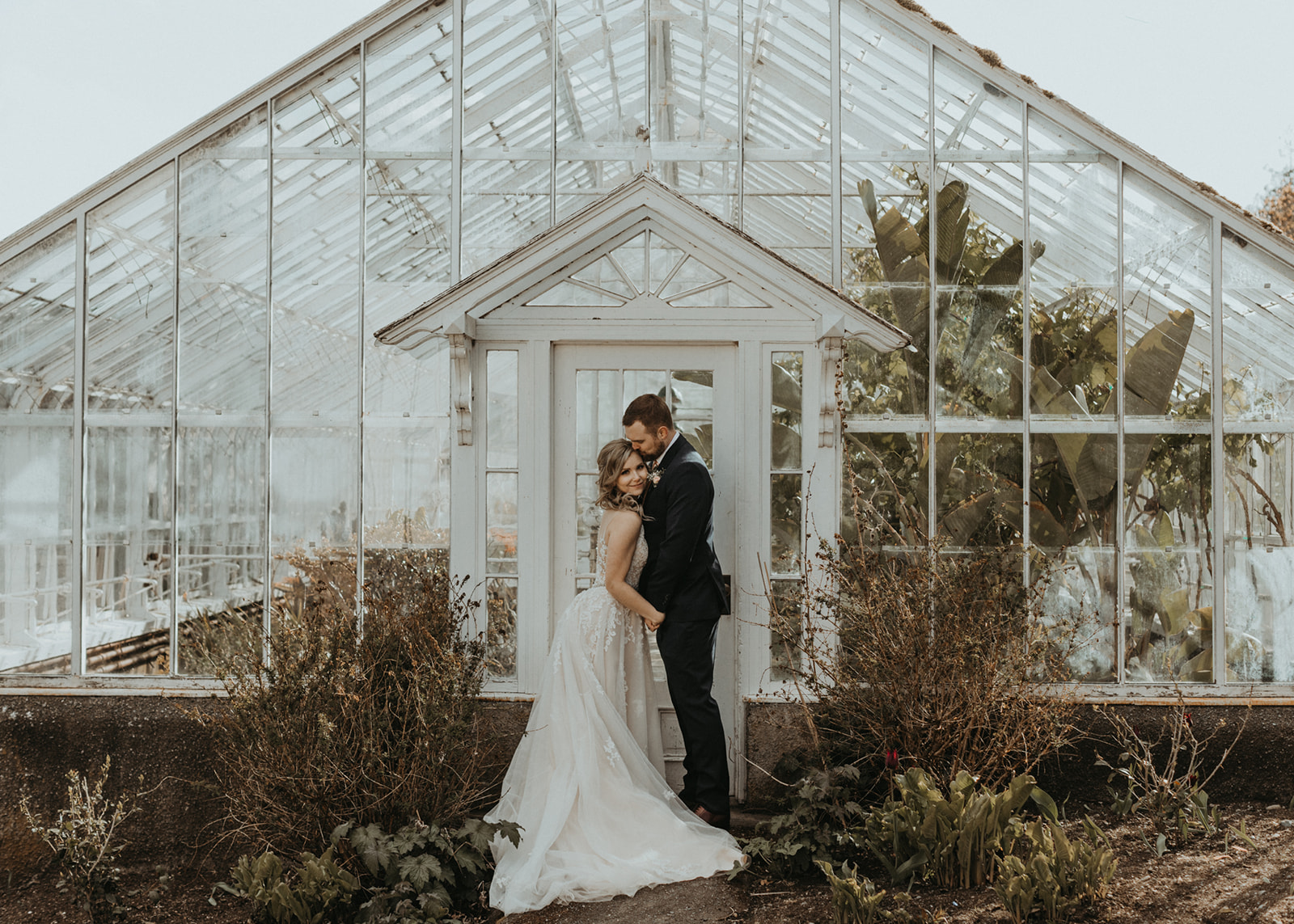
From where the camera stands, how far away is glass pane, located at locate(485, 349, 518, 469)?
499cm

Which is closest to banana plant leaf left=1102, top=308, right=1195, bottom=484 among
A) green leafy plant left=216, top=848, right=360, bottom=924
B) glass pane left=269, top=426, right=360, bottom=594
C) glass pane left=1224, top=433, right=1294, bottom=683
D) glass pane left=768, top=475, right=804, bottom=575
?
glass pane left=1224, top=433, right=1294, bottom=683

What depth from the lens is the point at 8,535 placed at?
5215mm

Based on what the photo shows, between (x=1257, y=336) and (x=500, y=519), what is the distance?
172 inches

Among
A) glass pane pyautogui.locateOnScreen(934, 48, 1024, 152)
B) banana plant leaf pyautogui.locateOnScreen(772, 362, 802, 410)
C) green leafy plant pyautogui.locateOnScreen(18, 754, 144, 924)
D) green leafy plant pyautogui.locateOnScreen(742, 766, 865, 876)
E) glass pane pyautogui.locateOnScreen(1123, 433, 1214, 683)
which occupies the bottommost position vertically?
green leafy plant pyautogui.locateOnScreen(18, 754, 144, 924)

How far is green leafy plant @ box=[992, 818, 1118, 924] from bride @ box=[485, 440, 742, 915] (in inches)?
47.4

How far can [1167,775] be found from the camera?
448 cm

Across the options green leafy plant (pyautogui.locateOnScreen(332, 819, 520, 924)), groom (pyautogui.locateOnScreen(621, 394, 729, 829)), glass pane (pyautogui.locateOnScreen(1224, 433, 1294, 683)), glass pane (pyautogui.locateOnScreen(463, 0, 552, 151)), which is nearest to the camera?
green leafy plant (pyautogui.locateOnScreen(332, 819, 520, 924))

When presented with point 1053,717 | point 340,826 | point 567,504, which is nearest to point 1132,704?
point 1053,717

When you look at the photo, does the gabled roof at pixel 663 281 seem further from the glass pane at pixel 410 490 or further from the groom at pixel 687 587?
the groom at pixel 687 587

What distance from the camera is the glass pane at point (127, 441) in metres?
5.23

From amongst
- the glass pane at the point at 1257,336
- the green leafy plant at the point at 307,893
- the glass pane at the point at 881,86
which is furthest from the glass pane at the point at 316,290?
the glass pane at the point at 1257,336

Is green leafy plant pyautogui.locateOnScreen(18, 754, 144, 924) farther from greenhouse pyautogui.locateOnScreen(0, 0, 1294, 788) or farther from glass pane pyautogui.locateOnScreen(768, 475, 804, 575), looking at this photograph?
glass pane pyautogui.locateOnScreen(768, 475, 804, 575)

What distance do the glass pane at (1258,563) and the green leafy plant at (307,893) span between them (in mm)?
4770

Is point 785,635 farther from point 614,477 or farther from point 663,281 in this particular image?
point 663,281
